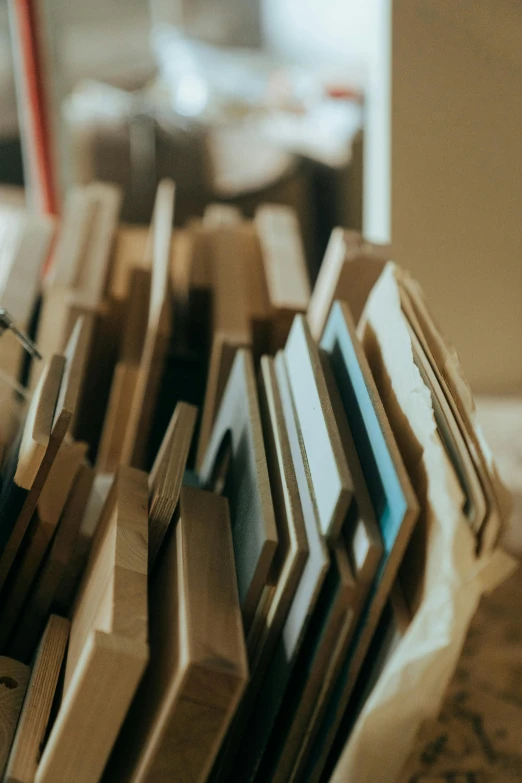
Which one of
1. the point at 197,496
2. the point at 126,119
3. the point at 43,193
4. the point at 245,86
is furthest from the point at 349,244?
the point at 245,86

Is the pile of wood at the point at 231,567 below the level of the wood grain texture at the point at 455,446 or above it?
below

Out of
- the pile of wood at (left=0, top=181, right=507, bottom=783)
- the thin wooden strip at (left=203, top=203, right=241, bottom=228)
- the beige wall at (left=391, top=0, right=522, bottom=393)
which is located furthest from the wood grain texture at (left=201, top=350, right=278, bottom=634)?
the beige wall at (left=391, top=0, right=522, bottom=393)

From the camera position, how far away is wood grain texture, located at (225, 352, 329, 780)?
25.6 inches

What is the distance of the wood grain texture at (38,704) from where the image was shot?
0.63 metres

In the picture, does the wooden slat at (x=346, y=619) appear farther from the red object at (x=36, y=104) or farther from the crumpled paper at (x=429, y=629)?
the red object at (x=36, y=104)

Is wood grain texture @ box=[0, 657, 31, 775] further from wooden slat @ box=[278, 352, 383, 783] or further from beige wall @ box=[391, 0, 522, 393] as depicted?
beige wall @ box=[391, 0, 522, 393]

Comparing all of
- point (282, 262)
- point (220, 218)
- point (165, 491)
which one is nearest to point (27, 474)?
point (165, 491)

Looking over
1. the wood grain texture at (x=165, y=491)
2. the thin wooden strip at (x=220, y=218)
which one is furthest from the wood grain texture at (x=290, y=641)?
the thin wooden strip at (x=220, y=218)

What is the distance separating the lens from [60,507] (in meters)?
0.83

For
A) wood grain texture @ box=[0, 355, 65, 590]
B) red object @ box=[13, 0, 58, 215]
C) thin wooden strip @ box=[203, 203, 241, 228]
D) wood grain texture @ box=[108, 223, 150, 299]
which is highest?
red object @ box=[13, 0, 58, 215]

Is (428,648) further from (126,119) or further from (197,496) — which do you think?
(126,119)

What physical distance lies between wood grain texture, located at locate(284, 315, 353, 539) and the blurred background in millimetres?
912

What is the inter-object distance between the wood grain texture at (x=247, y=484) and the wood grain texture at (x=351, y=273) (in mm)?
260

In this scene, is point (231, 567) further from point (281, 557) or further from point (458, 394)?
point (458, 394)
